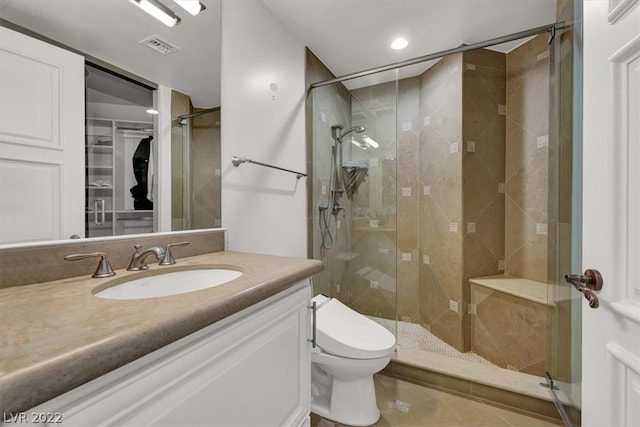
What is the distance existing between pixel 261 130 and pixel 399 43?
1300 mm

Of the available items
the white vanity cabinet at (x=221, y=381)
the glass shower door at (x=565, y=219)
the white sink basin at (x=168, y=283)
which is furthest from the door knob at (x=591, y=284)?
the white sink basin at (x=168, y=283)

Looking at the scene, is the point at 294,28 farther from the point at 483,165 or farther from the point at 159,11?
the point at 483,165

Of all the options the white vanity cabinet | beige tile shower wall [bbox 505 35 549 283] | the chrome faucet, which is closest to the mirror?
the chrome faucet

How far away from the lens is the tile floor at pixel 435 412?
1430 mm

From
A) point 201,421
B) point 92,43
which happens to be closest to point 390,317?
point 201,421

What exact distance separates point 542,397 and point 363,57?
8.40 feet

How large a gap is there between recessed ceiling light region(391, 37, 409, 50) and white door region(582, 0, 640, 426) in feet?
4.55

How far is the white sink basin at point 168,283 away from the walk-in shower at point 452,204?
111 cm

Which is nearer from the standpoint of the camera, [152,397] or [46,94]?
[152,397]

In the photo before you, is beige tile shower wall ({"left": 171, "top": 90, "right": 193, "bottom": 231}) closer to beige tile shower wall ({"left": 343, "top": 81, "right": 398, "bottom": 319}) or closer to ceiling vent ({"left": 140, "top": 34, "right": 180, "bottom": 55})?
ceiling vent ({"left": 140, "top": 34, "right": 180, "bottom": 55})

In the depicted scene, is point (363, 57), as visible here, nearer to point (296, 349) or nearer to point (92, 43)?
point (92, 43)

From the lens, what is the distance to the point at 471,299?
6.62 feet

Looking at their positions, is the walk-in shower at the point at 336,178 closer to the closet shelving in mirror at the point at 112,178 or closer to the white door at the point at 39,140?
the closet shelving in mirror at the point at 112,178

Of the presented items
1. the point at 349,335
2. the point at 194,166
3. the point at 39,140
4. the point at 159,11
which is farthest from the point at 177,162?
the point at 349,335
